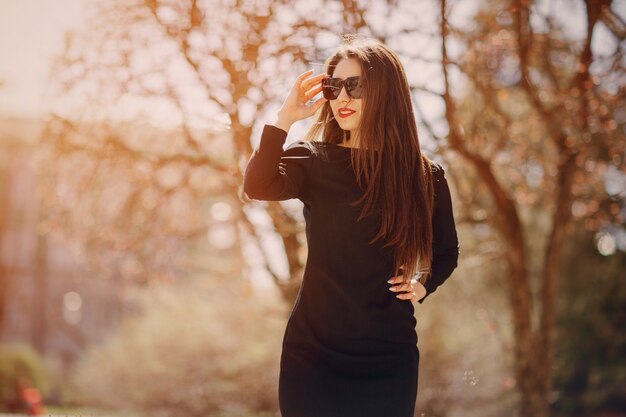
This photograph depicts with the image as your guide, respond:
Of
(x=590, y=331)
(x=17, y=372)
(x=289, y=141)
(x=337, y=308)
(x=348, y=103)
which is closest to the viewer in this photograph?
(x=337, y=308)

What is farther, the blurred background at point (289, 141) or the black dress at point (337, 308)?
the blurred background at point (289, 141)

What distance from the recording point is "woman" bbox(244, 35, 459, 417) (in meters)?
2.56

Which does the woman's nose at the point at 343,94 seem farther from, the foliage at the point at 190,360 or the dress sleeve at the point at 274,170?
the foliage at the point at 190,360

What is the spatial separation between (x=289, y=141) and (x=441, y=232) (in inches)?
108

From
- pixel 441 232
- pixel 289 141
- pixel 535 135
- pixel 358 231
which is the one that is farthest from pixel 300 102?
pixel 535 135

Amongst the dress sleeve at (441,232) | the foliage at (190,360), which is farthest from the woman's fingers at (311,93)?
the foliage at (190,360)

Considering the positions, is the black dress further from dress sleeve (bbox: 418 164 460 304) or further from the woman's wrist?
dress sleeve (bbox: 418 164 460 304)

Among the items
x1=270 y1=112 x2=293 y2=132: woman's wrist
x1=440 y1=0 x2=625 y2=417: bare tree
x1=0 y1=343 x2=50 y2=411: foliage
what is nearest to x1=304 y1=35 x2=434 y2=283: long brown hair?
x1=270 y1=112 x2=293 y2=132: woman's wrist

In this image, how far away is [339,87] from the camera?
2844mm

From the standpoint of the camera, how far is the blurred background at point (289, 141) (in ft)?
22.7

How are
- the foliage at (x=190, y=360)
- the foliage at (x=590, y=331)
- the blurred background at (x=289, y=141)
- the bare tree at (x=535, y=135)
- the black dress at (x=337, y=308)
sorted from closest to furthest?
the black dress at (x=337, y=308)
the blurred background at (x=289, y=141)
the bare tree at (x=535, y=135)
the foliage at (x=190, y=360)
the foliage at (x=590, y=331)

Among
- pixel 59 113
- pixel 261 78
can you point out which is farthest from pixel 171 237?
pixel 261 78

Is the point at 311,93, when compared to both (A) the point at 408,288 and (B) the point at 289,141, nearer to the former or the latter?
(A) the point at 408,288

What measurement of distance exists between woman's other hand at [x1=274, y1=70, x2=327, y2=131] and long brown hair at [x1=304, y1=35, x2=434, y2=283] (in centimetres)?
13
